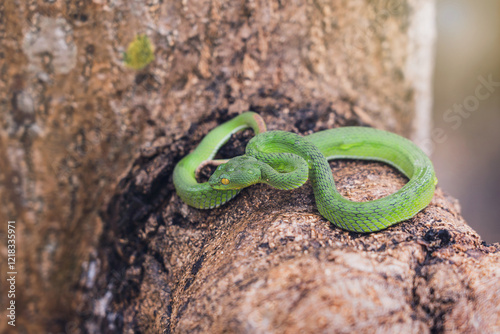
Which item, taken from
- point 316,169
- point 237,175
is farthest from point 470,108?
point 237,175

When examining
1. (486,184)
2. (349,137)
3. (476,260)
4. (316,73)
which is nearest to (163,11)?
(316,73)

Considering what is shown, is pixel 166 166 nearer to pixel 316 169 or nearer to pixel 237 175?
pixel 237 175

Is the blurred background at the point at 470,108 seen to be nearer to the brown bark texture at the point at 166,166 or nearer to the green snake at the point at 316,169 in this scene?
the brown bark texture at the point at 166,166

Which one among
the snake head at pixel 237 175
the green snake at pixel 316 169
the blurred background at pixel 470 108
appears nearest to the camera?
the green snake at pixel 316 169

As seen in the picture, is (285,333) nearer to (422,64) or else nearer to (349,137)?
(349,137)

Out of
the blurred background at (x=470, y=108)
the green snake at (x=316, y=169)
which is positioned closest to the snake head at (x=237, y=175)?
the green snake at (x=316, y=169)

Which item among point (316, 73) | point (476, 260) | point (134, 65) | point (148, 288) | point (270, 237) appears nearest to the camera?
point (476, 260)
